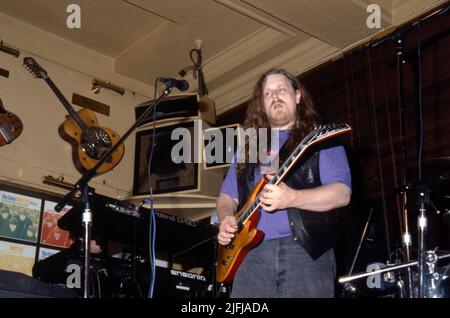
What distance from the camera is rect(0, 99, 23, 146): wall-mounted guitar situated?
4723 millimetres

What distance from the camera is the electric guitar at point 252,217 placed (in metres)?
2.44

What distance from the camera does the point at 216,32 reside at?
5242mm

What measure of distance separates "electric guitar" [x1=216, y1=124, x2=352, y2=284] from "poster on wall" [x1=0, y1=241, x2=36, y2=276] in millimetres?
2567

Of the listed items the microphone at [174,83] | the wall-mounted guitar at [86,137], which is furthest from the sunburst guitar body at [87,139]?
the microphone at [174,83]

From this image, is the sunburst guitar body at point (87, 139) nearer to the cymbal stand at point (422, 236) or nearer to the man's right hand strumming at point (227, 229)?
the man's right hand strumming at point (227, 229)

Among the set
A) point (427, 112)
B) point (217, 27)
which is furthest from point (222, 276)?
point (217, 27)

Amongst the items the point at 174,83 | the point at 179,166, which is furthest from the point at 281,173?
the point at 179,166

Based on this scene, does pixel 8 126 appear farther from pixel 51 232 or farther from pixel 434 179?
pixel 434 179

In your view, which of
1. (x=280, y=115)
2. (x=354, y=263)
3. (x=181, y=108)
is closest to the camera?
(x=280, y=115)

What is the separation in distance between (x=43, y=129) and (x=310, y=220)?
3457 millimetres

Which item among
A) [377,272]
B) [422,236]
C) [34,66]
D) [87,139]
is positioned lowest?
[377,272]

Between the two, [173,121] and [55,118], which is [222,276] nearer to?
[173,121]

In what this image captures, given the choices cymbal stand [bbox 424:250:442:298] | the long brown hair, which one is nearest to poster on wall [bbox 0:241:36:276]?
the long brown hair

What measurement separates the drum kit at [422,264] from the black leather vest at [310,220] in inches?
6.6
